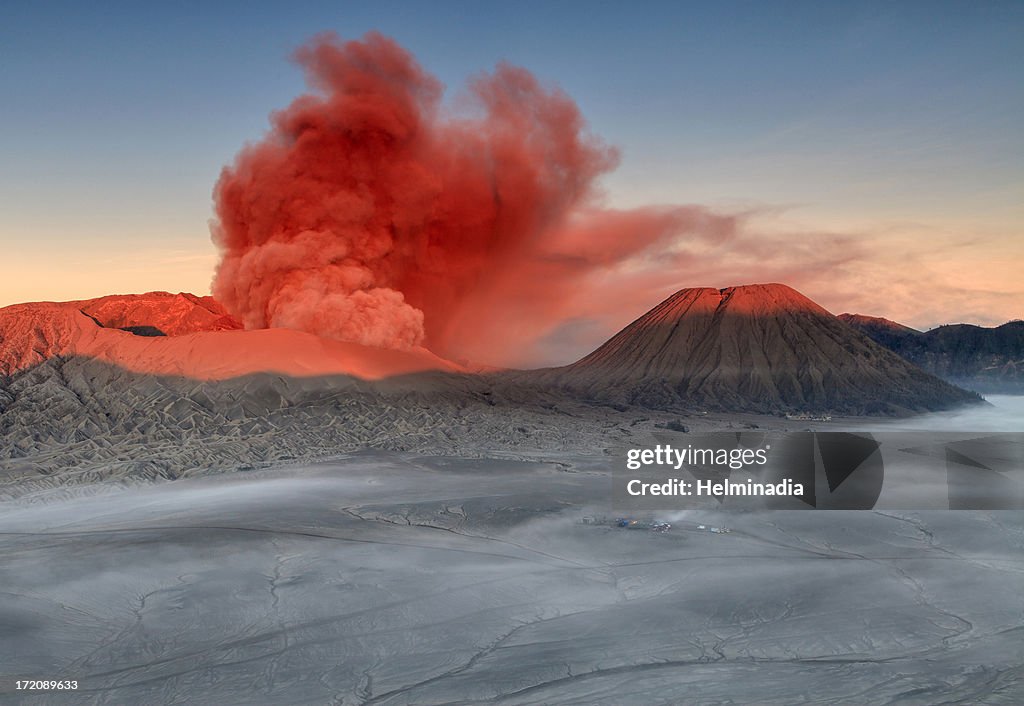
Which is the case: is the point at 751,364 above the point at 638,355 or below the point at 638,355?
below

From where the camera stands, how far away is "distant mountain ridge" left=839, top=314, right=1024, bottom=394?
532 feet

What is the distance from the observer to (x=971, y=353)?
17425 cm

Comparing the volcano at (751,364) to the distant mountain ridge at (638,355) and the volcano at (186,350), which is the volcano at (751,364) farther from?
the volcano at (186,350)

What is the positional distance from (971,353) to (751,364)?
84.7 m

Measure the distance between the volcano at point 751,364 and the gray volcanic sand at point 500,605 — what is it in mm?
77180

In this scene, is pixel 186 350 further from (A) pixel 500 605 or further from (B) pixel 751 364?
(B) pixel 751 364

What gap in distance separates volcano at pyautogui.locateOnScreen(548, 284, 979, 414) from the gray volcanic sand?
77.2m

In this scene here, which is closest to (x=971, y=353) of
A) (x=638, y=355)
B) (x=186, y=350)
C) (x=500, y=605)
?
(x=638, y=355)

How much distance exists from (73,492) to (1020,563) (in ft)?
118

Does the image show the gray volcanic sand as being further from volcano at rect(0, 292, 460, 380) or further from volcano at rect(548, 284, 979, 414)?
volcano at rect(548, 284, 979, 414)

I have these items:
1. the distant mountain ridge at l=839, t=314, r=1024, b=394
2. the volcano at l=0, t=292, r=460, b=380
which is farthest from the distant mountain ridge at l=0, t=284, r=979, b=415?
the distant mountain ridge at l=839, t=314, r=1024, b=394

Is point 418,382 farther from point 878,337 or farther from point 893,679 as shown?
point 878,337

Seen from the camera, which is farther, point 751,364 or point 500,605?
point 751,364

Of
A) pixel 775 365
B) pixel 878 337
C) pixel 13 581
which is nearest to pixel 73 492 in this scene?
pixel 13 581
